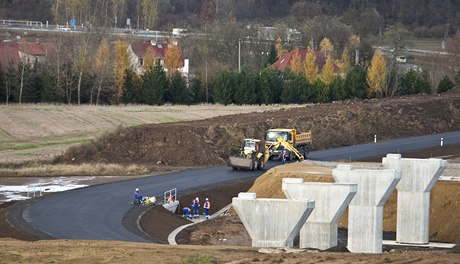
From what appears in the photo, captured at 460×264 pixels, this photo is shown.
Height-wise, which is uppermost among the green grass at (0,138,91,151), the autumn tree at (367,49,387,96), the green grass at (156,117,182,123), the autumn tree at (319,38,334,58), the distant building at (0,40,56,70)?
the distant building at (0,40,56,70)

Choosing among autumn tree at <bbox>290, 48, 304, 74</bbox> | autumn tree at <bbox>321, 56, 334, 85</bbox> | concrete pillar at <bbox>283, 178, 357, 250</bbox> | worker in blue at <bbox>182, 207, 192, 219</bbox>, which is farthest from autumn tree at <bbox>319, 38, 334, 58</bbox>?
concrete pillar at <bbox>283, 178, 357, 250</bbox>

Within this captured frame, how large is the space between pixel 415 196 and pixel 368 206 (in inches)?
179

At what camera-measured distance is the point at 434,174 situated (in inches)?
1850

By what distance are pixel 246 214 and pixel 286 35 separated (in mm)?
104509

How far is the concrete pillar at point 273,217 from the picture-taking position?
37.1 meters

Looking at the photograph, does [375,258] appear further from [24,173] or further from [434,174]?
[24,173]

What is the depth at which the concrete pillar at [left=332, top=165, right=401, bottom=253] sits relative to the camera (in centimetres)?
4241

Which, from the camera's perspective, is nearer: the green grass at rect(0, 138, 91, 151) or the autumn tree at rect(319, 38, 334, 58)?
the green grass at rect(0, 138, 91, 151)

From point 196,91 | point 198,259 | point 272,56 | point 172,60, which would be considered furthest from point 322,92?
point 198,259

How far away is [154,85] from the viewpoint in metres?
95.4

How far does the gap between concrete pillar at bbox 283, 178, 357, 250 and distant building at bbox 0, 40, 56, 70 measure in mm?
62634

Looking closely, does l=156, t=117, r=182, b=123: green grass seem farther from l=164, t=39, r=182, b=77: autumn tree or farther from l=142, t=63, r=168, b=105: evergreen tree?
l=164, t=39, r=182, b=77: autumn tree

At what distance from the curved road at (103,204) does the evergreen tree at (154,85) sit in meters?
29.4

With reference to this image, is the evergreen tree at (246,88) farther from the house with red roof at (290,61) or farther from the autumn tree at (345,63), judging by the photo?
the autumn tree at (345,63)
